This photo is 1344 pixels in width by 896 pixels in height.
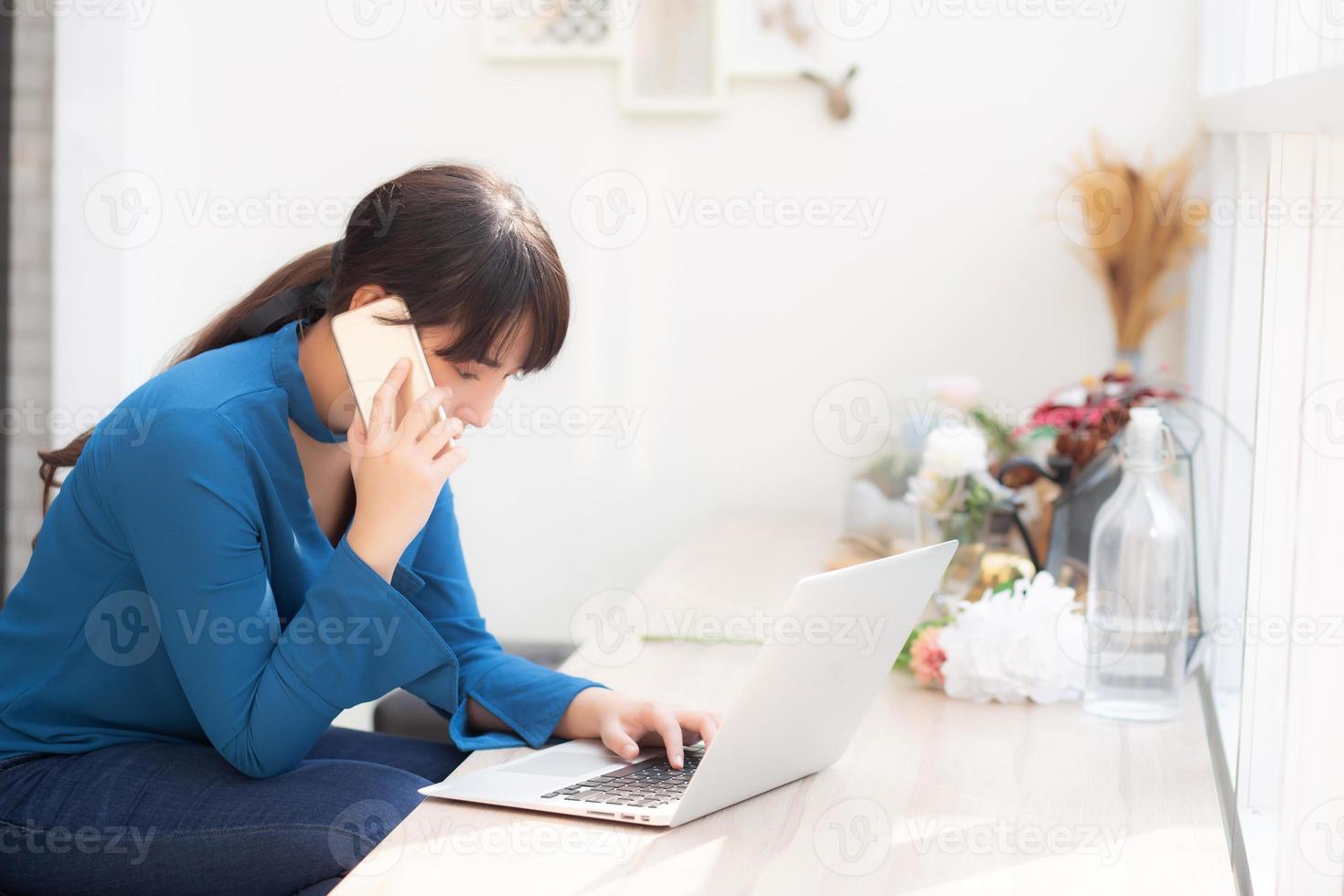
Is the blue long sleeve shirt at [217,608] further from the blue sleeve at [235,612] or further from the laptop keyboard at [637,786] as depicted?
the laptop keyboard at [637,786]

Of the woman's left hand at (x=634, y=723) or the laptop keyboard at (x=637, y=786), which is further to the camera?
the woman's left hand at (x=634, y=723)

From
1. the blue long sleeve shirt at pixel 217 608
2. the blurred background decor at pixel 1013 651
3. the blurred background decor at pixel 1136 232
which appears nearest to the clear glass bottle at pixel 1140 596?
the blurred background decor at pixel 1013 651

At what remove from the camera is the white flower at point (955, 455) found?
5.36 ft

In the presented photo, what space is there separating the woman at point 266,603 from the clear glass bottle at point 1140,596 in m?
0.47

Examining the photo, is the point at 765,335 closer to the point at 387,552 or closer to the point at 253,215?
the point at 253,215

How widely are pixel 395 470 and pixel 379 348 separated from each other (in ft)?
0.36

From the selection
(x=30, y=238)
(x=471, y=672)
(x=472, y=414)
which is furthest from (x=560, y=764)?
(x=30, y=238)

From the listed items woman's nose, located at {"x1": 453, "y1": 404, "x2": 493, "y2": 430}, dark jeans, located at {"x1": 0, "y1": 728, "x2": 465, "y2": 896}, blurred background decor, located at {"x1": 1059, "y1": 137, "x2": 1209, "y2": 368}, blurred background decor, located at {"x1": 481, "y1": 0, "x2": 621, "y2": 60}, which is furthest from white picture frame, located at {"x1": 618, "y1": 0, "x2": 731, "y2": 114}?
dark jeans, located at {"x1": 0, "y1": 728, "x2": 465, "y2": 896}

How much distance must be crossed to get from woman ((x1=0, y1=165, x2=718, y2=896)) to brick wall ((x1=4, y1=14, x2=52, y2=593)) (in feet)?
5.16

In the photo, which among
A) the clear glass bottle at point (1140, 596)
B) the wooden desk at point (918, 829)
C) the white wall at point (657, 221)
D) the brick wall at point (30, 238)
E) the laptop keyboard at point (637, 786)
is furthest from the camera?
the brick wall at point (30, 238)

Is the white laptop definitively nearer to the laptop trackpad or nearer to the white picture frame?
the laptop trackpad

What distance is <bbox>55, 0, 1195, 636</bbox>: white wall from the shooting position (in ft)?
8.00

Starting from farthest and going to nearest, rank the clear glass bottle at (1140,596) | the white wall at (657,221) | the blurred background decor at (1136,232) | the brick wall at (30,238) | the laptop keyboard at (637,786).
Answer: the brick wall at (30,238) → the white wall at (657,221) → the blurred background decor at (1136,232) → the clear glass bottle at (1140,596) → the laptop keyboard at (637,786)

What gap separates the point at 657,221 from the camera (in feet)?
8.39
